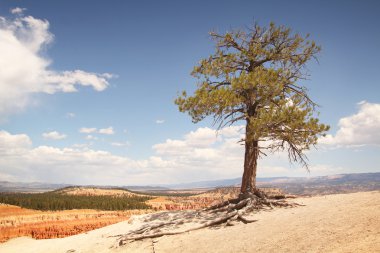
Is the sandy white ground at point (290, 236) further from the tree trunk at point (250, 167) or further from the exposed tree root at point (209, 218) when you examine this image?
the tree trunk at point (250, 167)

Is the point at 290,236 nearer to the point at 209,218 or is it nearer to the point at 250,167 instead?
the point at 209,218

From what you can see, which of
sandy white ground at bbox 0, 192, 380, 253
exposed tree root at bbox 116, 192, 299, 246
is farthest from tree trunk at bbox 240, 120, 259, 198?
sandy white ground at bbox 0, 192, 380, 253

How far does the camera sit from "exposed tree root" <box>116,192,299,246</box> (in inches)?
487

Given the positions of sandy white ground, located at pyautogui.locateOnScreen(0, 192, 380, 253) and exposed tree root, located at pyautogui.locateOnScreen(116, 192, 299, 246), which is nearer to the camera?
sandy white ground, located at pyautogui.locateOnScreen(0, 192, 380, 253)

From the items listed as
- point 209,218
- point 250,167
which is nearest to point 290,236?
point 209,218

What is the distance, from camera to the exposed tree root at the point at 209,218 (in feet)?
40.6

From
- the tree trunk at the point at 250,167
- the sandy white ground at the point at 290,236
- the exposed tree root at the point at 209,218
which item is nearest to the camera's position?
the sandy white ground at the point at 290,236

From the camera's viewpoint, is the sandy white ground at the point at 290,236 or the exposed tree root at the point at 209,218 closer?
the sandy white ground at the point at 290,236

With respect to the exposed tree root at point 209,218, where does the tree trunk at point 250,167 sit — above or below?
above

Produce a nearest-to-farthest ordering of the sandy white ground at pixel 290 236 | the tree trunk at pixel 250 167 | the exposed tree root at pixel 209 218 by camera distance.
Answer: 1. the sandy white ground at pixel 290 236
2. the exposed tree root at pixel 209 218
3. the tree trunk at pixel 250 167

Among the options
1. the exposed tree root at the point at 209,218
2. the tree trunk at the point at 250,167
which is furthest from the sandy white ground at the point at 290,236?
the tree trunk at the point at 250,167

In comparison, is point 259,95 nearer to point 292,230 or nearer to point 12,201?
point 292,230

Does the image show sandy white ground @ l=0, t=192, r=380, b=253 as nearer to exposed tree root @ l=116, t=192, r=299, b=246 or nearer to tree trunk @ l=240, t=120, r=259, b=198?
exposed tree root @ l=116, t=192, r=299, b=246

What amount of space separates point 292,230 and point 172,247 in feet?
13.0
